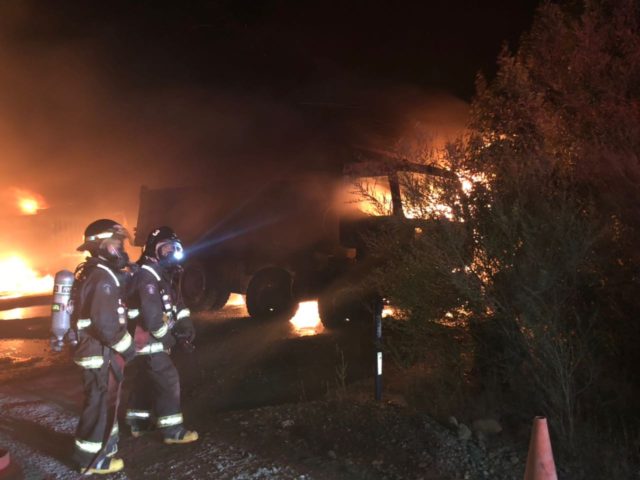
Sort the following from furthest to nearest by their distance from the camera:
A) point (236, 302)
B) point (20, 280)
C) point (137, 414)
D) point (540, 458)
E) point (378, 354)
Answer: point (20, 280), point (236, 302), point (378, 354), point (137, 414), point (540, 458)

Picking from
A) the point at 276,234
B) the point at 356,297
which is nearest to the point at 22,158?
the point at 276,234

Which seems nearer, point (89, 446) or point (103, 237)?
point (89, 446)

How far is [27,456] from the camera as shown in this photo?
411cm

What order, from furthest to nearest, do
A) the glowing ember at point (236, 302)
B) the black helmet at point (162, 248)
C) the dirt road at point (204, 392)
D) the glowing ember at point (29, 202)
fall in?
the glowing ember at point (29, 202), the glowing ember at point (236, 302), the black helmet at point (162, 248), the dirt road at point (204, 392)

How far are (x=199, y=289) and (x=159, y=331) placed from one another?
6.60m

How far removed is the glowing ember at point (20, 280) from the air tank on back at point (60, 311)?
11.7 metres

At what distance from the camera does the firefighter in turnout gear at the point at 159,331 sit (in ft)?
13.6

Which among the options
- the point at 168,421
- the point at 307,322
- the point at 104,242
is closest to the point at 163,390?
the point at 168,421

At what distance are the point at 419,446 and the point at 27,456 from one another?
114 inches

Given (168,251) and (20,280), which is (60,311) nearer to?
(168,251)

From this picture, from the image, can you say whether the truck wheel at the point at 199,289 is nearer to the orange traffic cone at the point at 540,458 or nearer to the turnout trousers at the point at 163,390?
the turnout trousers at the point at 163,390

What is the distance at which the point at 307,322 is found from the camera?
385 inches

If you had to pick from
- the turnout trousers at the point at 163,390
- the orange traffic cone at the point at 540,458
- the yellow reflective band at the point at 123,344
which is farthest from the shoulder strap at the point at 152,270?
the orange traffic cone at the point at 540,458

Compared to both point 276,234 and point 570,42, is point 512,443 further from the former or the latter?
point 276,234
